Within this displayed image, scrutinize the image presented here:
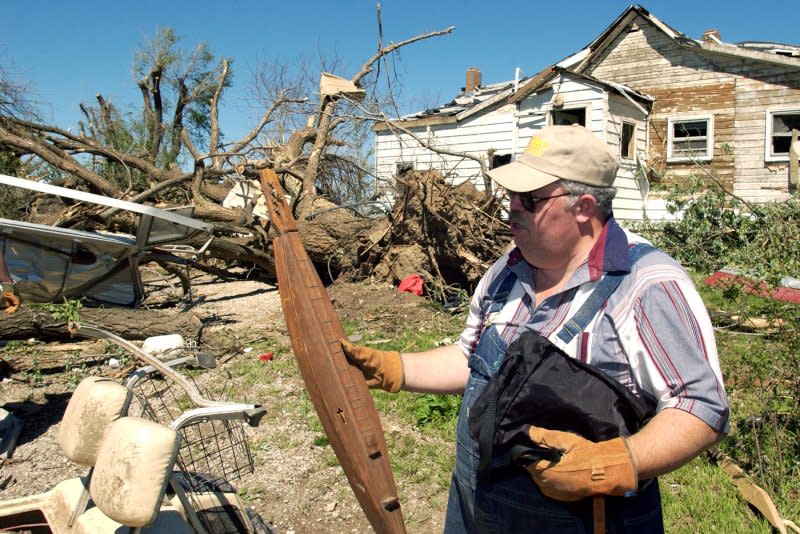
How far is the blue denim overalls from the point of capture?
166cm

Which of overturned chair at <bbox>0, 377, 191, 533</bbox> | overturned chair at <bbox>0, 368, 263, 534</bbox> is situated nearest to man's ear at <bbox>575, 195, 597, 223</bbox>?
overturned chair at <bbox>0, 368, 263, 534</bbox>

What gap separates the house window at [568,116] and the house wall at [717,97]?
2.04 meters

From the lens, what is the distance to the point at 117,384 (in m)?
2.54

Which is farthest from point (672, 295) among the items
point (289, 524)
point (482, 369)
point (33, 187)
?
point (33, 187)

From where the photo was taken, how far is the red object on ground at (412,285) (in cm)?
899

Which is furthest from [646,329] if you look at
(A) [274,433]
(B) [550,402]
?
(A) [274,433]

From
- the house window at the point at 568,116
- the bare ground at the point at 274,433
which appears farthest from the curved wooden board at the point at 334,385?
the house window at the point at 568,116

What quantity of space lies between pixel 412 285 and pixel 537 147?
7.24m

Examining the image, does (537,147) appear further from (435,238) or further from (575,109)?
(575,109)

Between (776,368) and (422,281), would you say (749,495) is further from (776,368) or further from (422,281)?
(422,281)

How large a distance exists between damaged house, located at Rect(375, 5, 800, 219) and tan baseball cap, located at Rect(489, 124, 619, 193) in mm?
11668

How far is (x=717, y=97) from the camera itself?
47.8 ft

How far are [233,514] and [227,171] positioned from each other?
8.86 metres

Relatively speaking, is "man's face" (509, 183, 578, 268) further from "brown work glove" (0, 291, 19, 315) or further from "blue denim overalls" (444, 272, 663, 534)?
"brown work glove" (0, 291, 19, 315)
